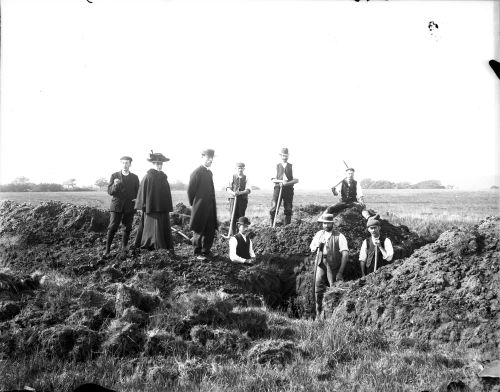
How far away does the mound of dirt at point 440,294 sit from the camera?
6109mm

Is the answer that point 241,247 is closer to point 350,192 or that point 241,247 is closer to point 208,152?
point 208,152

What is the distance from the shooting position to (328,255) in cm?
830

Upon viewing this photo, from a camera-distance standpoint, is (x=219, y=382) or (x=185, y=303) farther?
(x=185, y=303)

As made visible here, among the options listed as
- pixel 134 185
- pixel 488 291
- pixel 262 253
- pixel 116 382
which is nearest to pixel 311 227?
pixel 262 253

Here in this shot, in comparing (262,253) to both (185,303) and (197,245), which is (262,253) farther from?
(185,303)

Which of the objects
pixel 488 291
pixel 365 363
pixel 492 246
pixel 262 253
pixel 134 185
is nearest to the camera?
pixel 365 363

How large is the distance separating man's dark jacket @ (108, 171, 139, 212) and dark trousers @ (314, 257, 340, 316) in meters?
3.47

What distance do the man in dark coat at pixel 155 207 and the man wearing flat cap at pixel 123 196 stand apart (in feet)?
1.05

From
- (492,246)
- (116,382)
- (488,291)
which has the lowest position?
(116,382)

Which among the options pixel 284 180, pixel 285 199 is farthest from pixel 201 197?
pixel 285 199

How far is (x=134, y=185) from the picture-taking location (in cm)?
909

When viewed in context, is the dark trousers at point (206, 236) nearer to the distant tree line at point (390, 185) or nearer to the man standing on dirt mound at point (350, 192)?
the man standing on dirt mound at point (350, 192)

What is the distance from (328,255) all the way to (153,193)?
3.09 m

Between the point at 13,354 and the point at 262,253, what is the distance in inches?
238
